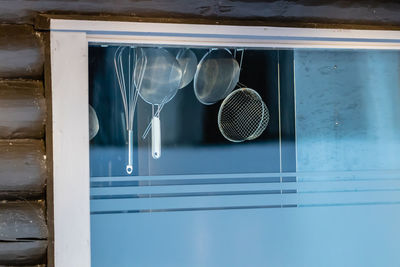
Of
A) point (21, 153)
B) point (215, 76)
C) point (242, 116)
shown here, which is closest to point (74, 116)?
point (21, 153)

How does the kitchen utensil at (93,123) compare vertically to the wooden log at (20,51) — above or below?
below

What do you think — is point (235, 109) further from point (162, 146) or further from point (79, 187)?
point (79, 187)

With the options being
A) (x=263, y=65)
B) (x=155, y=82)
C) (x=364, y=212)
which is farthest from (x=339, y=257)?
(x=155, y=82)

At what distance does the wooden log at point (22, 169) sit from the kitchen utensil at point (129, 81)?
1.38 ft

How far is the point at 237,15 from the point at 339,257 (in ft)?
4.41

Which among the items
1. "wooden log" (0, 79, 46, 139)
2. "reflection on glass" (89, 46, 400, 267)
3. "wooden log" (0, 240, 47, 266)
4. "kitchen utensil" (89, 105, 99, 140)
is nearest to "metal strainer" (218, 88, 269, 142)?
"reflection on glass" (89, 46, 400, 267)

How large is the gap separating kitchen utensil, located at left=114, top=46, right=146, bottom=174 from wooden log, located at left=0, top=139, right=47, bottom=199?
42 cm

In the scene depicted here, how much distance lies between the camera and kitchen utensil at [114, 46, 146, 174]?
246cm

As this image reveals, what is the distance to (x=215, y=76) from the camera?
2596mm

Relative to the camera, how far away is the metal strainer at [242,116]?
259 centimetres

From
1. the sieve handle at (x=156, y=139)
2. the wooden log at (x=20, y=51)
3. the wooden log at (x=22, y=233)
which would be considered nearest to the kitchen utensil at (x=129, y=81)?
the sieve handle at (x=156, y=139)

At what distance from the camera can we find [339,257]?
2.67 m

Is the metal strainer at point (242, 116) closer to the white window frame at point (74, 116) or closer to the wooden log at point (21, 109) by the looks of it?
the white window frame at point (74, 116)

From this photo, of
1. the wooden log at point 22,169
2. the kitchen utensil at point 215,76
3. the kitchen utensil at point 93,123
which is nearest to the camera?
the wooden log at point 22,169
